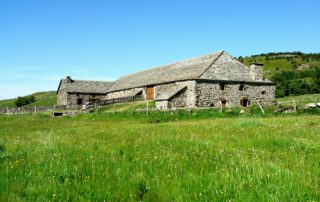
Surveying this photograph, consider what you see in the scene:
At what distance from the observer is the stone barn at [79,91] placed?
233ft

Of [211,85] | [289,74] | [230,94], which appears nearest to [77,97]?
[211,85]

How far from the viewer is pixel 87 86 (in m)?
74.6

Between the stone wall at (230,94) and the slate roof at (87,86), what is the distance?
117 ft

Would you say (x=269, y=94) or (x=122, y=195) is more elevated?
(x=269, y=94)

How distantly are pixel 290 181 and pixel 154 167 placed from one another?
2.62m

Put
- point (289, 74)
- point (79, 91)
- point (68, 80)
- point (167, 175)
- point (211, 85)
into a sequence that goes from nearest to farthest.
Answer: point (167, 175) → point (211, 85) → point (79, 91) → point (68, 80) → point (289, 74)

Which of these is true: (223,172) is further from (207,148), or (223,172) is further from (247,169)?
(207,148)

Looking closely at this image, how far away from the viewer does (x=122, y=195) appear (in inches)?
199

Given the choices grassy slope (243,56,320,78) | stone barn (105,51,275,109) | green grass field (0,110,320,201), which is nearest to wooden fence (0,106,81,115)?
stone barn (105,51,275,109)

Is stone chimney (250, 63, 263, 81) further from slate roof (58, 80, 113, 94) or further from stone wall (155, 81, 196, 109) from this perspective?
slate roof (58, 80, 113, 94)

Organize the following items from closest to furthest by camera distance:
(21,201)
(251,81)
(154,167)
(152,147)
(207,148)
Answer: (21,201) < (154,167) < (207,148) < (152,147) < (251,81)

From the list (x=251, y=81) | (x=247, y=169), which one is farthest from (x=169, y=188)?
(x=251, y=81)

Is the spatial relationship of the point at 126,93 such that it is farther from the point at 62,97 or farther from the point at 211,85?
the point at 211,85

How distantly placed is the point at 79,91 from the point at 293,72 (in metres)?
72.5
